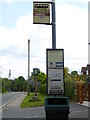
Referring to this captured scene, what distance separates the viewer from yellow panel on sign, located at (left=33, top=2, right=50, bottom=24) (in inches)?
415

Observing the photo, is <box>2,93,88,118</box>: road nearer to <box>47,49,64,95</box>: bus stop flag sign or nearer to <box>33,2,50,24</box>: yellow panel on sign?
<box>47,49,64,95</box>: bus stop flag sign

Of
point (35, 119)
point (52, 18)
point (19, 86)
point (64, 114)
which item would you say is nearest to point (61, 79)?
point (64, 114)

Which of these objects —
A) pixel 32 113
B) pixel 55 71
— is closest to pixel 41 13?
pixel 55 71

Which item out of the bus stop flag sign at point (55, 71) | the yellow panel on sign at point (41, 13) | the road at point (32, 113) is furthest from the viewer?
the road at point (32, 113)

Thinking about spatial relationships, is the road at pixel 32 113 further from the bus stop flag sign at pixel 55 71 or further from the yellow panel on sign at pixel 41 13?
the yellow panel on sign at pixel 41 13

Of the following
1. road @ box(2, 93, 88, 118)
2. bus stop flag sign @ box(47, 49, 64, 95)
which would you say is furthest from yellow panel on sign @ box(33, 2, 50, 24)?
road @ box(2, 93, 88, 118)

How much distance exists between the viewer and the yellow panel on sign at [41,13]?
10.5 m

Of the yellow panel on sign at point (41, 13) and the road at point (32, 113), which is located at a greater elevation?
the yellow panel on sign at point (41, 13)

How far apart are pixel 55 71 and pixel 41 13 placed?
2.07 metres

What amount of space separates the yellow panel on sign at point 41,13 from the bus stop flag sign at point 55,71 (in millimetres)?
1099

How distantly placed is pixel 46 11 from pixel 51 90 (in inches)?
106

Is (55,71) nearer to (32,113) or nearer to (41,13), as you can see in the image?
(41,13)

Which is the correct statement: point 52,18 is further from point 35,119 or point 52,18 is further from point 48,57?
point 35,119

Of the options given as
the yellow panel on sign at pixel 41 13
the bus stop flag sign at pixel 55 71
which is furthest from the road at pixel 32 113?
the yellow panel on sign at pixel 41 13
